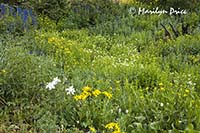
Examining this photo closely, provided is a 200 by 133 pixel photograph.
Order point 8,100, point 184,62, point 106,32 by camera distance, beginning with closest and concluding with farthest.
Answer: point 8,100 → point 184,62 → point 106,32

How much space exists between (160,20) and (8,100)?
18.8ft

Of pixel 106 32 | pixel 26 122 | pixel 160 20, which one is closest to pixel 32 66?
pixel 26 122

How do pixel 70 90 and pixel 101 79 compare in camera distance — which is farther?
pixel 101 79

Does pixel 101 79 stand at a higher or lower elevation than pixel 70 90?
lower

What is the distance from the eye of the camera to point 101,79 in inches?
191

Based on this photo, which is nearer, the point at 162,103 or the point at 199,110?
the point at 199,110

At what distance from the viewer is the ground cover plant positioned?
3715 mm

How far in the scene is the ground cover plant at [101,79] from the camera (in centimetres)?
371

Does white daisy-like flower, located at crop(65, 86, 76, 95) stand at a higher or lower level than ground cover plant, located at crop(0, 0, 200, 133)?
higher

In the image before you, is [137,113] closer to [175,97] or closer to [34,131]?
[175,97]

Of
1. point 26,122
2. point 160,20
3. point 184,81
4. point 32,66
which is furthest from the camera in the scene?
point 160,20

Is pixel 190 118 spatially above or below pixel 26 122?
above

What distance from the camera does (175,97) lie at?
13.2 feet

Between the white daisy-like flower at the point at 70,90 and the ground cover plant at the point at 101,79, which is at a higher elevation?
the white daisy-like flower at the point at 70,90
